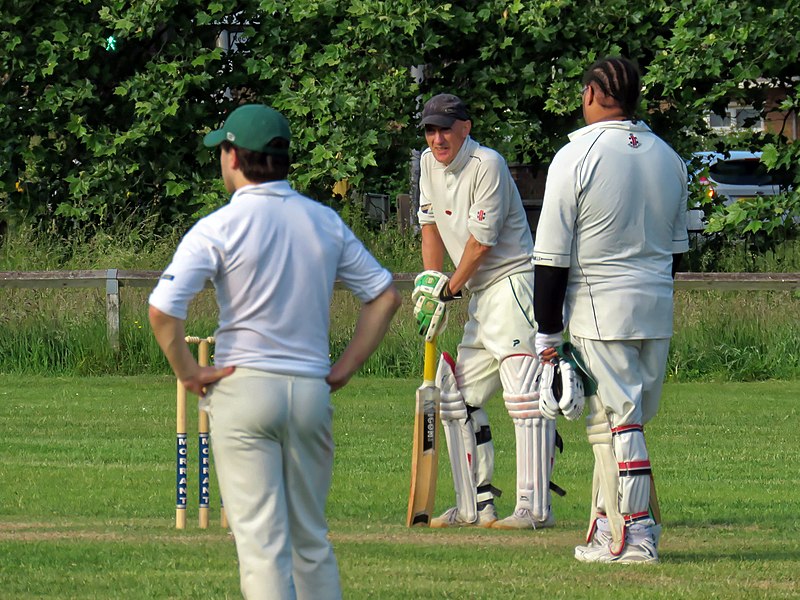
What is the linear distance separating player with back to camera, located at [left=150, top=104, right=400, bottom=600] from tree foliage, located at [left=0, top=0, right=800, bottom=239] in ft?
51.2

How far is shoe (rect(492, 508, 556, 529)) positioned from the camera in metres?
8.51

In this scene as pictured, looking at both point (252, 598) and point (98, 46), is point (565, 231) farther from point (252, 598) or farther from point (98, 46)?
point (98, 46)

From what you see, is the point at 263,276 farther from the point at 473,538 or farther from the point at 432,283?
the point at 432,283

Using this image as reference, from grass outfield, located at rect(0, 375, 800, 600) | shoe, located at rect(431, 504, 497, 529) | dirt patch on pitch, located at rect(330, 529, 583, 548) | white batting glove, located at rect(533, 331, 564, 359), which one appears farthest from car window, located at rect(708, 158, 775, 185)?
white batting glove, located at rect(533, 331, 564, 359)

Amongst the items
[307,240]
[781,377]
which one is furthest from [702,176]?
[307,240]

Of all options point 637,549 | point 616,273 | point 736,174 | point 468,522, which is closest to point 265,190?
point 616,273

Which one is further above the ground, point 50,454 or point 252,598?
point 252,598

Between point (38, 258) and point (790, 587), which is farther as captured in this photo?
point (38, 258)

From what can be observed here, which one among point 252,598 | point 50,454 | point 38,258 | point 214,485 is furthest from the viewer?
point 38,258

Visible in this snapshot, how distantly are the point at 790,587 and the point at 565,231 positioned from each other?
1669mm

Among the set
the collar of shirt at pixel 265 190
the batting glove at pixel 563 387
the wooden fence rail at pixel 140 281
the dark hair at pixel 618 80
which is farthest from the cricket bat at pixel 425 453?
the wooden fence rail at pixel 140 281

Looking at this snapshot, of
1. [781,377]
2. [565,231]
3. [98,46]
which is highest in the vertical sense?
[98,46]

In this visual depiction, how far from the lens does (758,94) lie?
70.6 ft

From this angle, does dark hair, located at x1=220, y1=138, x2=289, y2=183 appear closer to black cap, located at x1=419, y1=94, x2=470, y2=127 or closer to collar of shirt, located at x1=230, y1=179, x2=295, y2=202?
collar of shirt, located at x1=230, y1=179, x2=295, y2=202
